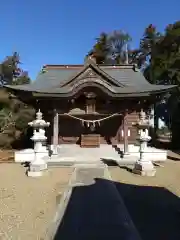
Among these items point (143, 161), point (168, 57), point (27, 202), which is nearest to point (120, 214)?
point (27, 202)

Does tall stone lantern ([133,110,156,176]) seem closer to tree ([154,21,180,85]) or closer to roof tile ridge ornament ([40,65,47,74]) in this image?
roof tile ridge ornament ([40,65,47,74])

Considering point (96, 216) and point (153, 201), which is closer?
Result: point (96, 216)

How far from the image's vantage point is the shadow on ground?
4000 mm

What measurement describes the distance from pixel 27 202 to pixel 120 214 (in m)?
2.30

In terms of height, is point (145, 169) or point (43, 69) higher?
point (43, 69)

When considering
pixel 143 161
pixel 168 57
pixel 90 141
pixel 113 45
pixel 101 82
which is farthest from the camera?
pixel 113 45

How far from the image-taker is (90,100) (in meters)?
14.6

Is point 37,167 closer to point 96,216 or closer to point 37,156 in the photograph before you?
point 37,156

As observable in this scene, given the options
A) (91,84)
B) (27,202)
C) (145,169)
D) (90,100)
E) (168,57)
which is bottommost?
(27,202)

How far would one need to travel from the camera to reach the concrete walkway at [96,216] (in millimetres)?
3947

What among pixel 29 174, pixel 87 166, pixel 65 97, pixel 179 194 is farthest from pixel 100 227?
pixel 65 97

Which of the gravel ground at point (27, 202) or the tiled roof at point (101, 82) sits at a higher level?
the tiled roof at point (101, 82)

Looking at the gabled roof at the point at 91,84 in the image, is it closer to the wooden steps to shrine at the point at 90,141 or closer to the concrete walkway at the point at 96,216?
the wooden steps to shrine at the point at 90,141

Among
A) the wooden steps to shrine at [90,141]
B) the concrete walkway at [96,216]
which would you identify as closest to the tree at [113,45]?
the wooden steps to shrine at [90,141]
